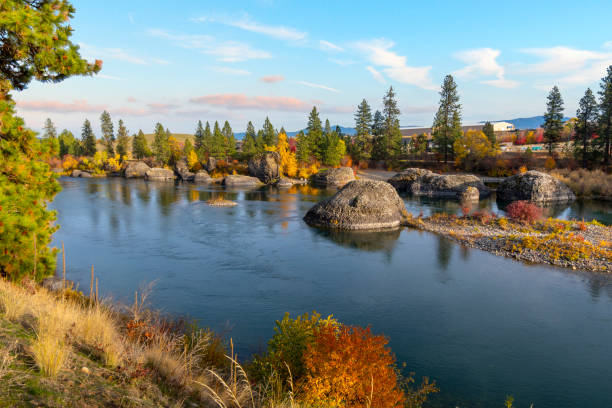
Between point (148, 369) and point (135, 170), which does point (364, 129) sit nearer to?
point (135, 170)

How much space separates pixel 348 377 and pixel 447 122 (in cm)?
7660

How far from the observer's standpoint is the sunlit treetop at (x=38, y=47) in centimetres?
873

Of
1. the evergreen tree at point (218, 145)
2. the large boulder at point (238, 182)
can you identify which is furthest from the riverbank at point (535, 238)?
the evergreen tree at point (218, 145)

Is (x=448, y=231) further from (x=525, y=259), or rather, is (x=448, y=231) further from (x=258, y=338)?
(x=258, y=338)

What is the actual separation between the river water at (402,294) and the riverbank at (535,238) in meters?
1.06

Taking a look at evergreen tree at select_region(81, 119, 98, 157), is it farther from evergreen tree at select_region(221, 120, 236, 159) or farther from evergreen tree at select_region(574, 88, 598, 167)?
evergreen tree at select_region(574, 88, 598, 167)

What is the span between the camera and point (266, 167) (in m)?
69.1

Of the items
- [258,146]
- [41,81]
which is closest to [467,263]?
[41,81]

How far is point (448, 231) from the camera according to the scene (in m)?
24.9

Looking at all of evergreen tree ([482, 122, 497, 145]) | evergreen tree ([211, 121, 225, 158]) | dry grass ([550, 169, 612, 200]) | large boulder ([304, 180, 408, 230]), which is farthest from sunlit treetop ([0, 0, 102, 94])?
evergreen tree ([482, 122, 497, 145])

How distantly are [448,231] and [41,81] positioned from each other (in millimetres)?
23207

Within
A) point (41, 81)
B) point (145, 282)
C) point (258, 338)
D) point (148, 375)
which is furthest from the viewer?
point (145, 282)

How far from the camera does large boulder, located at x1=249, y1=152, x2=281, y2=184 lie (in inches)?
2709

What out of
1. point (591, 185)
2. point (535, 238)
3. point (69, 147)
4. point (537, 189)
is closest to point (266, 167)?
point (537, 189)
